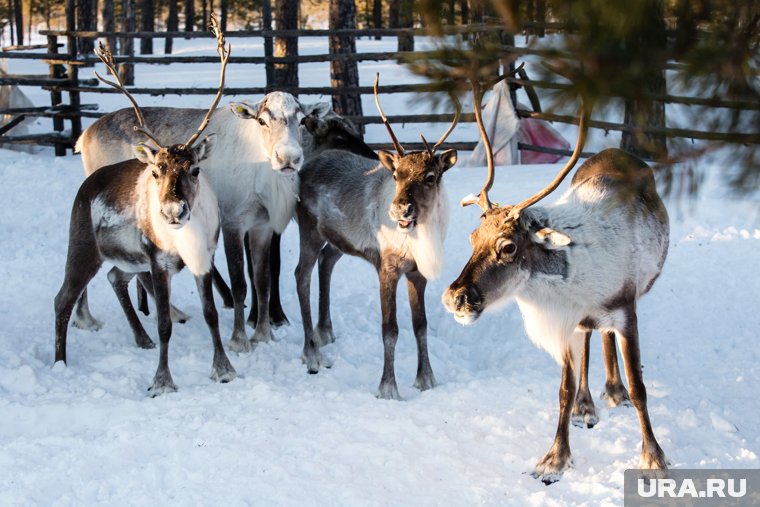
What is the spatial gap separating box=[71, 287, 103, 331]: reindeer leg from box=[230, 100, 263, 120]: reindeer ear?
1.89 metres

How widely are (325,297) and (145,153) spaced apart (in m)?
1.85

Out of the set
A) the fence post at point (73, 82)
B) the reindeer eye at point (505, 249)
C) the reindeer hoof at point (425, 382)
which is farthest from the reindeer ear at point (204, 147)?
the fence post at point (73, 82)

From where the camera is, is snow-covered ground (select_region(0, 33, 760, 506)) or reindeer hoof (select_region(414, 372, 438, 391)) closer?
snow-covered ground (select_region(0, 33, 760, 506))

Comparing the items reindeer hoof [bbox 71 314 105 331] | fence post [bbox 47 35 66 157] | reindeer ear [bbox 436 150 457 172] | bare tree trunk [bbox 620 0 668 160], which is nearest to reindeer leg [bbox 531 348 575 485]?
reindeer ear [bbox 436 150 457 172]

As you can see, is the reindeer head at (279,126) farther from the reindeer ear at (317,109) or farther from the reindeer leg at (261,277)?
the reindeer leg at (261,277)

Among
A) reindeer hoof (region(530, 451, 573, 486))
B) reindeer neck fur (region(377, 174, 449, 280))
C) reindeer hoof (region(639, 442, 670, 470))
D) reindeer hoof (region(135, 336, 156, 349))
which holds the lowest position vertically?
reindeer hoof (region(530, 451, 573, 486))

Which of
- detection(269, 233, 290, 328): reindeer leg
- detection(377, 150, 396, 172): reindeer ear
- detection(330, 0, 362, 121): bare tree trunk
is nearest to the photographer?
detection(377, 150, 396, 172): reindeer ear

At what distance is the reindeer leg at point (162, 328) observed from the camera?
241 inches

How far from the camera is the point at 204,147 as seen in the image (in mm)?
6418

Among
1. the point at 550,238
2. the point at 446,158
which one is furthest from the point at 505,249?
the point at 446,158

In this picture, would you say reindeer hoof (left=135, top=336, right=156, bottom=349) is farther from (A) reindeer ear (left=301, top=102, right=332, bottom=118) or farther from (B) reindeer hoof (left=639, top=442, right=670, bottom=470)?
(B) reindeer hoof (left=639, top=442, right=670, bottom=470)

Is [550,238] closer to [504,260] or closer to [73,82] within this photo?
[504,260]

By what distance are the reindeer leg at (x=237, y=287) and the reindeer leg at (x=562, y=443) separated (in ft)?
9.03

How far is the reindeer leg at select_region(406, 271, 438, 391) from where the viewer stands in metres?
6.34
